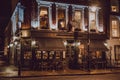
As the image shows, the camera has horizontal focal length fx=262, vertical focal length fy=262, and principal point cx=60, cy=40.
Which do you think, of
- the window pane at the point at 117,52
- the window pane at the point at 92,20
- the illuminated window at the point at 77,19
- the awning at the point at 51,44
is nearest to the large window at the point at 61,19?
the illuminated window at the point at 77,19

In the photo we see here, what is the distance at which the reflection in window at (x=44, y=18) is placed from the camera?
106ft

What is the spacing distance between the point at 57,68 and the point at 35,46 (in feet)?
12.2

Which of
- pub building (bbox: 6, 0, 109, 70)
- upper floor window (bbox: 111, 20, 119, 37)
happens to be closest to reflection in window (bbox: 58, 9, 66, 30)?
pub building (bbox: 6, 0, 109, 70)

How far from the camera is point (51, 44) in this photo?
31.6 metres

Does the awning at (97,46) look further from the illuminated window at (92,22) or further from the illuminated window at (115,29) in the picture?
the illuminated window at (115,29)

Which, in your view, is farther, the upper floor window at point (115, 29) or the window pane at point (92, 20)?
the upper floor window at point (115, 29)

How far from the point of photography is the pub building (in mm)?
31188

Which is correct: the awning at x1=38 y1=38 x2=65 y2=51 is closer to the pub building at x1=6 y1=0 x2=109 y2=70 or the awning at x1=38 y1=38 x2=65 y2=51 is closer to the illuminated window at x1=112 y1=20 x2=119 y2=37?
the pub building at x1=6 y1=0 x2=109 y2=70

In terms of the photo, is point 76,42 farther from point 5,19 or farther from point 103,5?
point 5,19

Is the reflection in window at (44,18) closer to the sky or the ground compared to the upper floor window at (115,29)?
closer to the sky

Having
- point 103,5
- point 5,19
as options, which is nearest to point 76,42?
point 103,5

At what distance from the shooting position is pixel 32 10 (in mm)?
31703

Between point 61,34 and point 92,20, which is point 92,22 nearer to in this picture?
point 92,20

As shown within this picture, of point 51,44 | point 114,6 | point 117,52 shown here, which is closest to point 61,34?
point 51,44
